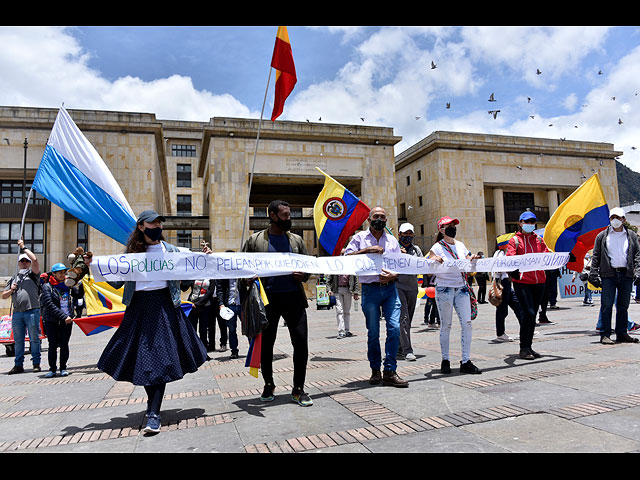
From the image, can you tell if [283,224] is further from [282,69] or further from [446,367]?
[282,69]

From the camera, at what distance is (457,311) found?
19.5 feet

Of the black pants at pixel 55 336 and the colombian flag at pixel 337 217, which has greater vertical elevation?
the colombian flag at pixel 337 217

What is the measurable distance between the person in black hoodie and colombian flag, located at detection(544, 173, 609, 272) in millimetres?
8027

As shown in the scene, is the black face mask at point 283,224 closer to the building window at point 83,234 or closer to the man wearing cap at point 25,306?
the man wearing cap at point 25,306

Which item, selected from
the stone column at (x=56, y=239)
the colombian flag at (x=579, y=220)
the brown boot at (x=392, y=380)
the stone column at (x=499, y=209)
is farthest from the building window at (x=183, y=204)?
the brown boot at (x=392, y=380)

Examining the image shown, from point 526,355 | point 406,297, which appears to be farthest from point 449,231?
point 526,355

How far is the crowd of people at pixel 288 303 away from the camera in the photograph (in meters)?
4.24

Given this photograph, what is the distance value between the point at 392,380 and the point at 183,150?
214 feet

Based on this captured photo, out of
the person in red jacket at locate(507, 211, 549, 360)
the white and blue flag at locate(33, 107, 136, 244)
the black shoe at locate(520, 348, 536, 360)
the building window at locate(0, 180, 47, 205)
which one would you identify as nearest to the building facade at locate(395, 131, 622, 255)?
the building window at locate(0, 180, 47, 205)

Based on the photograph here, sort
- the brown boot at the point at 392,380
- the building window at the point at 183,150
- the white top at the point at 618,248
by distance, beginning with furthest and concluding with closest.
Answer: the building window at the point at 183,150 < the white top at the point at 618,248 < the brown boot at the point at 392,380

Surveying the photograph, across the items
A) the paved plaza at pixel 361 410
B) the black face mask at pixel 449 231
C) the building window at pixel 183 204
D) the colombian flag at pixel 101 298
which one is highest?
the building window at pixel 183 204

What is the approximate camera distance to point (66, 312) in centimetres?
750

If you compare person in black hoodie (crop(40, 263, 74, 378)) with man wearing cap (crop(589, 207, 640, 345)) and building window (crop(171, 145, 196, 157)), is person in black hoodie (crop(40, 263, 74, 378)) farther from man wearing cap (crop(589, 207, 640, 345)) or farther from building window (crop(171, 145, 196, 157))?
building window (crop(171, 145, 196, 157))
